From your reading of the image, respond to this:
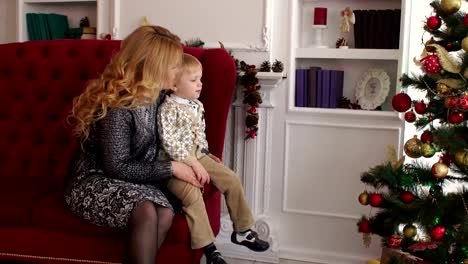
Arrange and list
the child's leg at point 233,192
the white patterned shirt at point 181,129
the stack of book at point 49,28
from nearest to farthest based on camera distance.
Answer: the white patterned shirt at point 181,129
the child's leg at point 233,192
the stack of book at point 49,28

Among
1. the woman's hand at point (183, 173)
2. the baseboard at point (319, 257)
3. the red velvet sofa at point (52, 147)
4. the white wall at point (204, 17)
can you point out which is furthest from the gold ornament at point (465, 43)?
the baseboard at point (319, 257)

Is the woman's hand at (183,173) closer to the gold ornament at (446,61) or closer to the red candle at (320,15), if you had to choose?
the gold ornament at (446,61)

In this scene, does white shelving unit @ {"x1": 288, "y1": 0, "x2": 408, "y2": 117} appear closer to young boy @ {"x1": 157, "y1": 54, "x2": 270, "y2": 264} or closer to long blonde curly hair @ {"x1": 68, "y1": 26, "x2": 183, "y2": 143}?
young boy @ {"x1": 157, "y1": 54, "x2": 270, "y2": 264}

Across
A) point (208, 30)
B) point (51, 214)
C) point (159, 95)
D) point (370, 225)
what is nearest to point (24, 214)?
→ point (51, 214)

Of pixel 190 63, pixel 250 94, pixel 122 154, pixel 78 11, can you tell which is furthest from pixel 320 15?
pixel 78 11

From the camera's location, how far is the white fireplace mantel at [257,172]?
10.9 feet

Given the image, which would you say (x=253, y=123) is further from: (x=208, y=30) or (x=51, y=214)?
(x=51, y=214)

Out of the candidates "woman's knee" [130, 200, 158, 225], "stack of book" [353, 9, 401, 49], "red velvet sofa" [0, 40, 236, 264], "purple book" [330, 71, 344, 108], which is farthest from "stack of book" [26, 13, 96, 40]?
"woman's knee" [130, 200, 158, 225]

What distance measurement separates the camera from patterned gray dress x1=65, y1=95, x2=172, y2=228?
2129 millimetres

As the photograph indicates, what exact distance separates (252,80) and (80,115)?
46.1 inches

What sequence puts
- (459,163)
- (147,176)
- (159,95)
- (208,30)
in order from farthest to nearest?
1. (208,30)
2. (159,95)
3. (147,176)
4. (459,163)

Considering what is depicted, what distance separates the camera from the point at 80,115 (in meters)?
2.24

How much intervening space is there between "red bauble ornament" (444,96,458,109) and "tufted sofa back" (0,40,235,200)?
114 centimetres

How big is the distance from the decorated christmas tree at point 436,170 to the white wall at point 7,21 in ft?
9.31
